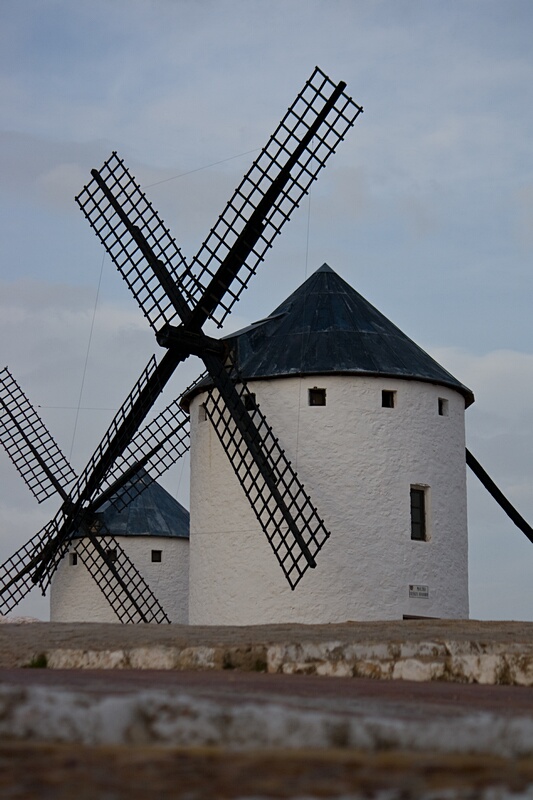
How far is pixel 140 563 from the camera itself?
24484mm

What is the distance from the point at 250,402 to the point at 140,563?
8.96 metres

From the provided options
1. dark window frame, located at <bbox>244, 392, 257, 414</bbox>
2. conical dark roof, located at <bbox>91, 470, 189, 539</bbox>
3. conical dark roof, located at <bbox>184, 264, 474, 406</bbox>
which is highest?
conical dark roof, located at <bbox>184, 264, 474, 406</bbox>

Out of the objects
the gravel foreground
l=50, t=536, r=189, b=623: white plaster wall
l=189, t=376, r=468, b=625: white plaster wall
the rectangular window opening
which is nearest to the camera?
the gravel foreground

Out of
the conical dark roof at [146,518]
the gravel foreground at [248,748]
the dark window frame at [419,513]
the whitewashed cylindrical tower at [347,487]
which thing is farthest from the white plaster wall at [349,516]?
the gravel foreground at [248,748]

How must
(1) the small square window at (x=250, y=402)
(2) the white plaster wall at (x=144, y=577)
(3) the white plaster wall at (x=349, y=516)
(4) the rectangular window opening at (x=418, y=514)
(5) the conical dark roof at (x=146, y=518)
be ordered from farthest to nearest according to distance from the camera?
1. (5) the conical dark roof at (x=146, y=518)
2. (2) the white plaster wall at (x=144, y=577)
3. (4) the rectangular window opening at (x=418, y=514)
4. (1) the small square window at (x=250, y=402)
5. (3) the white plaster wall at (x=349, y=516)

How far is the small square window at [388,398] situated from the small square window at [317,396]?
853 millimetres

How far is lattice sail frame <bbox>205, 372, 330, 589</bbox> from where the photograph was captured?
15477 mm

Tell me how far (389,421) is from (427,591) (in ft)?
7.96

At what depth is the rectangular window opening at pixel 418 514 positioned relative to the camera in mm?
16609

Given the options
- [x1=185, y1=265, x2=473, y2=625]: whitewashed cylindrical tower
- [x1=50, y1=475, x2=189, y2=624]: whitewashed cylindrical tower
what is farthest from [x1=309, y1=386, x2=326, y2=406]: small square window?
[x1=50, y1=475, x2=189, y2=624]: whitewashed cylindrical tower

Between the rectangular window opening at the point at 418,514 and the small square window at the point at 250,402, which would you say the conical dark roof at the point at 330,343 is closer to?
the small square window at the point at 250,402

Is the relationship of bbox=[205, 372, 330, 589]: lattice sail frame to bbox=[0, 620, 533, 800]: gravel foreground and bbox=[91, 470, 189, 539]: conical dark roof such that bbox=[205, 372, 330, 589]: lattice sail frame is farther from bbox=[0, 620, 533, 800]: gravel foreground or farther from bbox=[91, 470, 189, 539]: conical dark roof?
bbox=[0, 620, 533, 800]: gravel foreground

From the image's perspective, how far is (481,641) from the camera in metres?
6.90

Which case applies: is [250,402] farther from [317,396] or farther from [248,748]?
[248,748]
